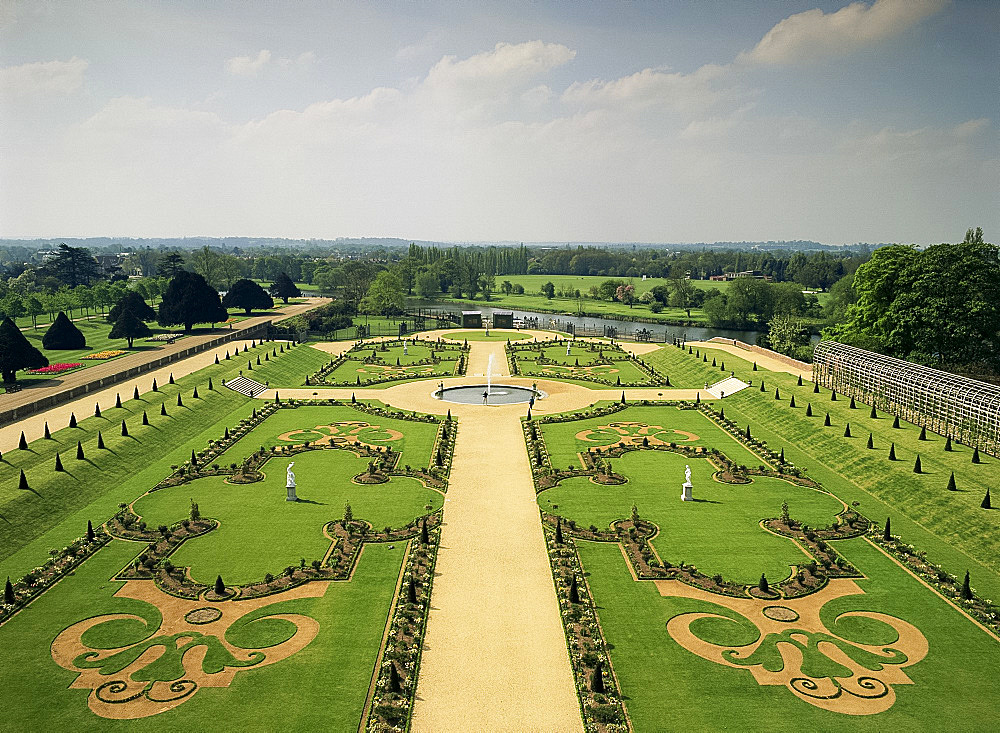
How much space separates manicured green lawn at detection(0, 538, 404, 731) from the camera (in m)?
22.0

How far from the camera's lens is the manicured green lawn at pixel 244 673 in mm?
22047

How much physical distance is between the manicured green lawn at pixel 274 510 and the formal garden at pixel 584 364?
3861 cm

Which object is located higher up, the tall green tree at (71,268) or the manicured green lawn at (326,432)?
the tall green tree at (71,268)

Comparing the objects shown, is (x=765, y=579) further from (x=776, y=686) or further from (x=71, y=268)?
(x=71, y=268)

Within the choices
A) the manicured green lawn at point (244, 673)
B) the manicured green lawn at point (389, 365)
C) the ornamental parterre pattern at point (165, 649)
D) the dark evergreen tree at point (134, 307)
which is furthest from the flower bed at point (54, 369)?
the ornamental parterre pattern at point (165, 649)

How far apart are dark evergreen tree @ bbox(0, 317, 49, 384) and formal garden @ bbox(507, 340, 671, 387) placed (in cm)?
5063

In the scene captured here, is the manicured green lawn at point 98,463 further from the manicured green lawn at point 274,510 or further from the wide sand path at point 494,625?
the wide sand path at point 494,625

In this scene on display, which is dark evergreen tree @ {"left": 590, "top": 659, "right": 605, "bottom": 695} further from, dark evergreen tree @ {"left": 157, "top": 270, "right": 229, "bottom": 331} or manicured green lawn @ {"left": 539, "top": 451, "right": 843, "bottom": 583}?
dark evergreen tree @ {"left": 157, "top": 270, "right": 229, "bottom": 331}

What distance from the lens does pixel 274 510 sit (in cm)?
3978

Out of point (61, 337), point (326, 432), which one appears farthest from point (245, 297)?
point (326, 432)

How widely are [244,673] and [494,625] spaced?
9211mm

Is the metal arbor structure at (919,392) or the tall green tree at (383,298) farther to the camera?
the tall green tree at (383,298)

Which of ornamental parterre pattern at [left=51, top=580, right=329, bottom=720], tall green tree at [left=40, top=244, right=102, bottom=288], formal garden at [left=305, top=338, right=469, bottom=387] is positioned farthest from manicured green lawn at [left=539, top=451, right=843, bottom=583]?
tall green tree at [left=40, top=244, right=102, bottom=288]

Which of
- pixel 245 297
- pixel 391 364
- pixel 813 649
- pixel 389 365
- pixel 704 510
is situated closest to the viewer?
pixel 813 649
